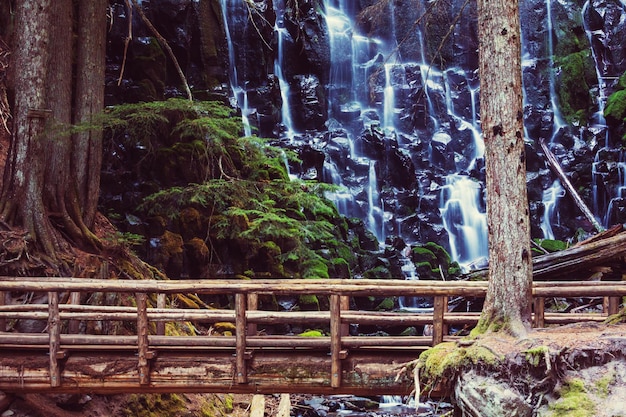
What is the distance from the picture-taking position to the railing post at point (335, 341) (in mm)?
6812

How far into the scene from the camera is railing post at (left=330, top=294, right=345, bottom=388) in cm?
681

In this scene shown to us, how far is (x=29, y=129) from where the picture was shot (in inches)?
368

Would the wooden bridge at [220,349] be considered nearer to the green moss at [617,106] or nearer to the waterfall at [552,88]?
the green moss at [617,106]

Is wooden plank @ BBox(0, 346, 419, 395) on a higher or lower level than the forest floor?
lower

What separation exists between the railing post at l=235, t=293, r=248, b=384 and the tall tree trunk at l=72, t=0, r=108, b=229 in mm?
4186

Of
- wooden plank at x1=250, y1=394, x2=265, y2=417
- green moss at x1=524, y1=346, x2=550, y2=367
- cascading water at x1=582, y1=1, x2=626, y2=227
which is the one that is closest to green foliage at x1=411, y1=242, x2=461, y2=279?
cascading water at x1=582, y1=1, x2=626, y2=227

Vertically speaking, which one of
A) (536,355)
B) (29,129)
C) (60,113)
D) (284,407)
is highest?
(60,113)

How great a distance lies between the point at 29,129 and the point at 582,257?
8733 mm

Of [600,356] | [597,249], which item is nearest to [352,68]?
[597,249]

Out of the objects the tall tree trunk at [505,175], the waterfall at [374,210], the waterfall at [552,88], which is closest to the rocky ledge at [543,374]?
the tall tree trunk at [505,175]

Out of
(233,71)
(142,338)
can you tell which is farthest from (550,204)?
(142,338)

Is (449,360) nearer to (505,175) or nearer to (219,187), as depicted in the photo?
(505,175)

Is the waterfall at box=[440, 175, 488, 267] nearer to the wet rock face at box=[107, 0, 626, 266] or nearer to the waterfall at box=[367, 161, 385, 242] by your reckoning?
the wet rock face at box=[107, 0, 626, 266]

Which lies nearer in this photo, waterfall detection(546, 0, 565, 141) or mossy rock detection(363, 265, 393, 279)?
mossy rock detection(363, 265, 393, 279)
